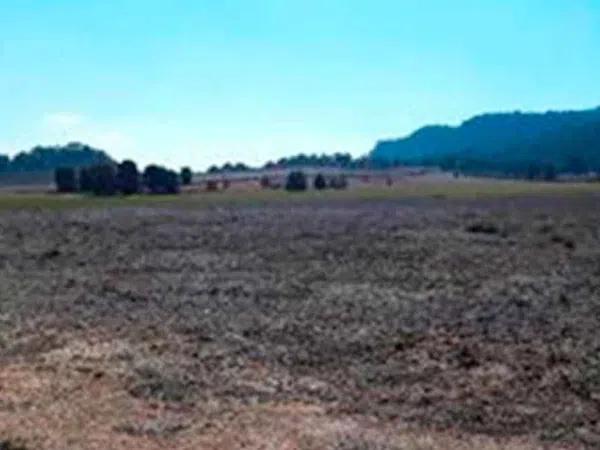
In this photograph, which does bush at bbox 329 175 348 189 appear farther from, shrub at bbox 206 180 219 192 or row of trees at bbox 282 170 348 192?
shrub at bbox 206 180 219 192

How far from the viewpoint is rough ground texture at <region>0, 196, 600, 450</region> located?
1298 centimetres

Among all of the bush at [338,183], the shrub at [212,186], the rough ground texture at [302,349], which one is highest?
the rough ground texture at [302,349]

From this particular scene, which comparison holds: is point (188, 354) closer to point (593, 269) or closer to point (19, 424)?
point (19, 424)

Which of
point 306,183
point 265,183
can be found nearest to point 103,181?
point 306,183

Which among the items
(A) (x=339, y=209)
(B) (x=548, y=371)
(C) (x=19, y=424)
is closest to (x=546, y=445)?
(B) (x=548, y=371)

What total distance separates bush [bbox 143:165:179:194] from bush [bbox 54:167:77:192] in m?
7.92

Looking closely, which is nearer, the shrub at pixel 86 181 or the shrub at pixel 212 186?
the shrub at pixel 86 181

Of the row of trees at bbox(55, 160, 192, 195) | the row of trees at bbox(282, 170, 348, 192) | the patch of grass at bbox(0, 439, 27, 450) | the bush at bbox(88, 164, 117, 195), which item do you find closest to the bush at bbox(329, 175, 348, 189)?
the row of trees at bbox(282, 170, 348, 192)

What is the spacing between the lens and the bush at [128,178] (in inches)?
4557

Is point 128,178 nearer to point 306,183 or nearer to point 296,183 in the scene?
point 296,183

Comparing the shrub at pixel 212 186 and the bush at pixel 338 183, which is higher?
the shrub at pixel 212 186

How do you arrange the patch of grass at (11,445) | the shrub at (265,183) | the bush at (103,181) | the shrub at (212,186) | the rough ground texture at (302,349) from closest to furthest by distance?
1. the patch of grass at (11,445)
2. the rough ground texture at (302,349)
3. the bush at (103,181)
4. the shrub at (212,186)
5. the shrub at (265,183)

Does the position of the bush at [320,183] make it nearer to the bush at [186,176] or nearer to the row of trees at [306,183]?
the row of trees at [306,183]

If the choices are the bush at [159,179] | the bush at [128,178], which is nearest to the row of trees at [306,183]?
the bush at [159,179]
